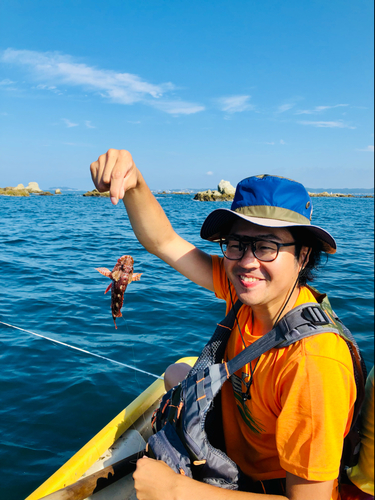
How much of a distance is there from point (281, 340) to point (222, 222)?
1.06m

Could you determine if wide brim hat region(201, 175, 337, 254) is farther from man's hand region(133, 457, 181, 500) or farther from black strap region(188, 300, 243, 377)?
man's hand region(133, 457, 181, 500)

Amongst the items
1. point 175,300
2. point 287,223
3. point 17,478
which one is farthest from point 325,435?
point 175,300

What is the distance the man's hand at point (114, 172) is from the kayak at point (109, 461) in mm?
2557

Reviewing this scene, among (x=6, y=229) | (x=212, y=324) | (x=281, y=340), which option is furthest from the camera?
(x=6, y=229)

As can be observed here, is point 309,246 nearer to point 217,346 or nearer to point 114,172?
point 217,346

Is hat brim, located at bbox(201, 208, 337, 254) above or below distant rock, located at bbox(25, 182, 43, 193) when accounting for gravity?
below

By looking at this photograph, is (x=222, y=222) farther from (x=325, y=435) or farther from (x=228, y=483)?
(x=228, y=483)

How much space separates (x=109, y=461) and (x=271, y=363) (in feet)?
8.50

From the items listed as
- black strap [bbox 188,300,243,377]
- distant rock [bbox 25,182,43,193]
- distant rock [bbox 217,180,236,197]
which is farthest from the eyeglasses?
distant rock [bbox 25,182,43,193]

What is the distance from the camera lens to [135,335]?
7.20 m

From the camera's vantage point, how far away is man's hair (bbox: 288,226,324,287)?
2.41 meters

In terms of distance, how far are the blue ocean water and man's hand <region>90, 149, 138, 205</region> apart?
5.78 feet

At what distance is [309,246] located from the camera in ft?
8.34

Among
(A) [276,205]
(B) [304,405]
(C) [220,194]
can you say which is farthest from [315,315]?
(C) [220,194]
